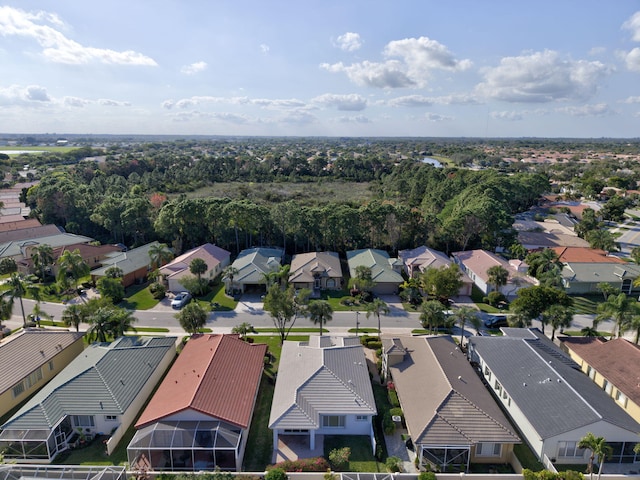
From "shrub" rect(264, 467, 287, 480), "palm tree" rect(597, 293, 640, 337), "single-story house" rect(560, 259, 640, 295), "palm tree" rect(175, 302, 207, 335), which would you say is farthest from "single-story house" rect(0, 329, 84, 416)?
"single-story house" rect(560, 259, 640, 295)

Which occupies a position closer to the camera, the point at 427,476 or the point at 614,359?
the point at 427,476

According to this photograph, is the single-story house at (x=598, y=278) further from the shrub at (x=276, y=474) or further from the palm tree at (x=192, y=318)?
the shrub at (x=276, y=474)

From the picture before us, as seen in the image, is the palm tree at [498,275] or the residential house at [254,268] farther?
the residential house at [254,268]

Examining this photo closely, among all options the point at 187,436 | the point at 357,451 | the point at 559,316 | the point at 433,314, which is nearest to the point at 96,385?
the point at 187,436

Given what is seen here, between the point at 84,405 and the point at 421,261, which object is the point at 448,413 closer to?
the point at 84,405

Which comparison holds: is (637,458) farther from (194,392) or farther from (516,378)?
(194,392)

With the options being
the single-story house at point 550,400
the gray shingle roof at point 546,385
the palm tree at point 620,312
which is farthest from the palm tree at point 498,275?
the single-story house at point 550,400
